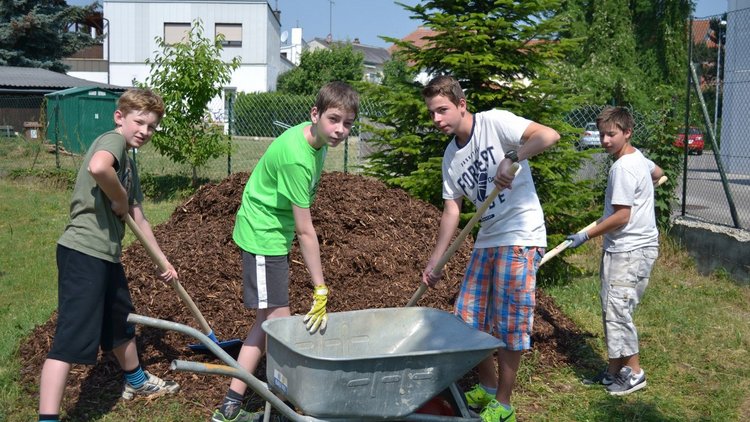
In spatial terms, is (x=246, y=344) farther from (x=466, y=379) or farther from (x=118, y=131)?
(x=466, y=379)

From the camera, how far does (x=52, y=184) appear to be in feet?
44.5

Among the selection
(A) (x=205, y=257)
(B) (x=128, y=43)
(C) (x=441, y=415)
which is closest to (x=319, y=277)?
(C) (x=441, y=415)

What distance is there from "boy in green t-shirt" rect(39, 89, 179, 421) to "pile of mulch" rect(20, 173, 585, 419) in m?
0.55

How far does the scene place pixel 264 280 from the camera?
3.53 m

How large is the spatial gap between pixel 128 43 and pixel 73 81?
15.7 metres

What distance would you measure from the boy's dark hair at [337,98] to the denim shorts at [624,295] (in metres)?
2.12

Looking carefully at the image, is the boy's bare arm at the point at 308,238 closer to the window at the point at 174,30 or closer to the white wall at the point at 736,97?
the white wall at the point at 736,97

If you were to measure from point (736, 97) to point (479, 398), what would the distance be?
25.4 ft

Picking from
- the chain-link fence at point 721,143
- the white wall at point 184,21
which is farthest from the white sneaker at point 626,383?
the white wall at point 184,21

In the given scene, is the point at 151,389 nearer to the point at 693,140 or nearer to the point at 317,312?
the point at 317,312

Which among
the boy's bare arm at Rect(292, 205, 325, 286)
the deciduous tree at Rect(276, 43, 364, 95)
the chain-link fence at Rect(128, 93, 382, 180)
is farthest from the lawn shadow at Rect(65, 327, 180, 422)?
the deciduous tree at Rect(276, 43, 364, 95)

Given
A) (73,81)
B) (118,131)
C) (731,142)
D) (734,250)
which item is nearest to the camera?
(118,131)

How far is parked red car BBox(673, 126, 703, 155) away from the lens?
8.07 metres

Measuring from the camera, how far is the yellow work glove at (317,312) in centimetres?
331
